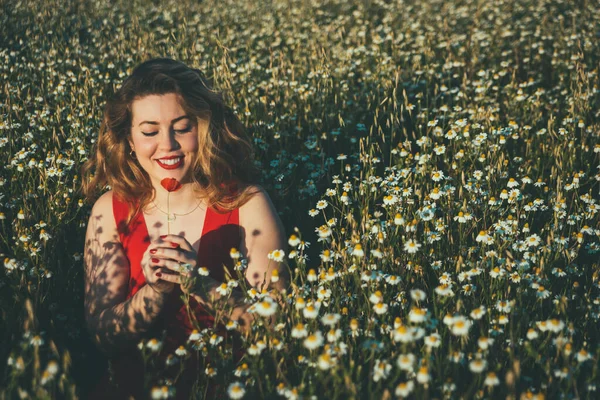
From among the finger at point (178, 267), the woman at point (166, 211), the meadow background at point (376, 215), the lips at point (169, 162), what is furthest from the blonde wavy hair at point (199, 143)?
the finger at point (178, 267)

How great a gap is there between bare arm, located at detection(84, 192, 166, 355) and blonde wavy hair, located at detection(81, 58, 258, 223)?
0.15 m

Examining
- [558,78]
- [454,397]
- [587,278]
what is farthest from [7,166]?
[558,78]


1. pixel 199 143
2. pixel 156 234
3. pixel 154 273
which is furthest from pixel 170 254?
pixel 199 143

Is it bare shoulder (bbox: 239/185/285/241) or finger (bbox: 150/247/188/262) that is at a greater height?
finger (bbox: 150/247/188/262)

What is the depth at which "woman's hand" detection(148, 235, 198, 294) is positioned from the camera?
2152mm

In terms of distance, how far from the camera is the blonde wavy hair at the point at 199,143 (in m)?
2.70

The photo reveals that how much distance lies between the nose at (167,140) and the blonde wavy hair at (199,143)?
15cm

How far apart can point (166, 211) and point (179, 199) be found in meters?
0.10

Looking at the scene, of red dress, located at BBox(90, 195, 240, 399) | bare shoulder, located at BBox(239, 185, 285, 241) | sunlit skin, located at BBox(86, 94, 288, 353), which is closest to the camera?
red dress, located at BBox(90, 195, 240, 399)

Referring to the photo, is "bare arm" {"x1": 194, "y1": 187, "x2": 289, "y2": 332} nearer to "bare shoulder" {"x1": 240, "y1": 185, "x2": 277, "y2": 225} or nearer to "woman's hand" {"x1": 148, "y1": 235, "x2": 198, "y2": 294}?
"bare shoulder" {"x1": 240, "y1": 185, "x2": 277, "y2": 225}

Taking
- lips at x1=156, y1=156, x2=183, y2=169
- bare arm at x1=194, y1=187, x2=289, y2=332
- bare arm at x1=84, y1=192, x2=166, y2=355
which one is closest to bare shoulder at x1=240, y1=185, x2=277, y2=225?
bare arm at x1=194, y1=187, x2=289, y2=332

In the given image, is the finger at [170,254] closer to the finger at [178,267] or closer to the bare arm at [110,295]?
the finger at [178,267]

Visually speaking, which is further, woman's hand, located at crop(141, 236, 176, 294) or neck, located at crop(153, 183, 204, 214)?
neck, located at crop(153, 183, 204, 214)

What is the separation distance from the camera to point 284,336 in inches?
88.0
